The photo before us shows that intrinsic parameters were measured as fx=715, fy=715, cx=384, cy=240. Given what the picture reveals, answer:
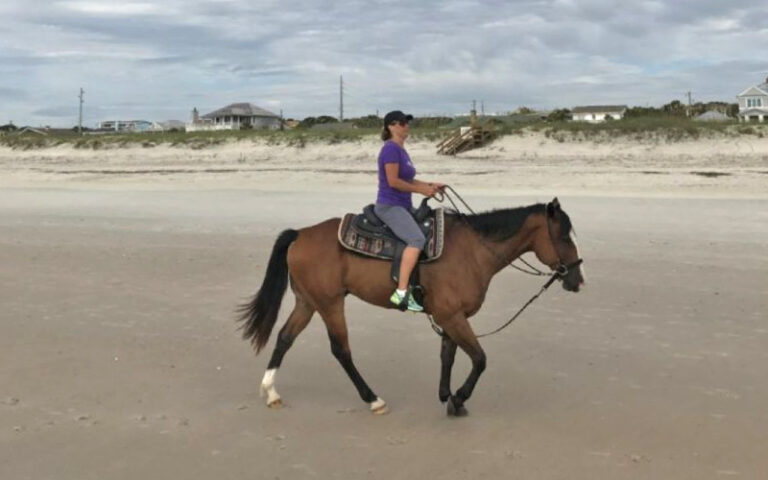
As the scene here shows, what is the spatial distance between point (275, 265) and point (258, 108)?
9090 centimetres

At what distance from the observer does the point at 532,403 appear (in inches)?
226

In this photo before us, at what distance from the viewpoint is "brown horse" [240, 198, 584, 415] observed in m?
5.61

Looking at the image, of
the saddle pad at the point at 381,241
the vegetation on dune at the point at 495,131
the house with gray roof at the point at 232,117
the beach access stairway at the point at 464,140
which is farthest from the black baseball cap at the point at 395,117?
the house with gray roof at the point at 232,117

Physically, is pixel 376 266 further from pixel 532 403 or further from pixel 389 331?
pixel 389 331

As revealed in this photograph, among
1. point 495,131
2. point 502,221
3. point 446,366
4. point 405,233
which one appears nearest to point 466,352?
point 446,366

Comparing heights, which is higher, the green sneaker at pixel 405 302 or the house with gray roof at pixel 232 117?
the house with gray roof at pixel 232 117

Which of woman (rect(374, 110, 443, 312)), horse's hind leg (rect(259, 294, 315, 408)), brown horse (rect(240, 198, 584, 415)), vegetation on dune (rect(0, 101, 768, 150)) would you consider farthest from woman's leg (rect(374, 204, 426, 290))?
vegetation on dune (rect(0, 101, 768, 150))

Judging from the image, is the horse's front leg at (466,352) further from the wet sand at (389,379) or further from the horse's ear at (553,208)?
the horse's ear at (553,208)

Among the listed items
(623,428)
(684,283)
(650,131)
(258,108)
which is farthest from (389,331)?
(258,108)

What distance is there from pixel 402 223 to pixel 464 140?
103 ft

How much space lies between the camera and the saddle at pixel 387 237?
18.5ft

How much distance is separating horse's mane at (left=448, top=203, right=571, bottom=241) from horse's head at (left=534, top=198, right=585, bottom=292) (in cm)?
6

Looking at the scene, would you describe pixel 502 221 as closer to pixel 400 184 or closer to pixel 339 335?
pixel 400 184

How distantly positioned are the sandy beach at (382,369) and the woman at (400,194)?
109 centimetres
